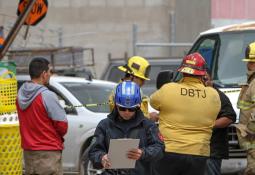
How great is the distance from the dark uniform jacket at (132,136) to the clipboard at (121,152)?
187mm

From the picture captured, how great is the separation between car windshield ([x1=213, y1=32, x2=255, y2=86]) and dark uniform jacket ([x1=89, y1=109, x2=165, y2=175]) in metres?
3.85

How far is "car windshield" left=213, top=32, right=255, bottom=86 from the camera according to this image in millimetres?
9891

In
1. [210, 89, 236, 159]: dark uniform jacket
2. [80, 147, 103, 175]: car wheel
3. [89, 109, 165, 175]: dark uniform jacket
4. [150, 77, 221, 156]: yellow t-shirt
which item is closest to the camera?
[89, 109, 165, 175]: dark uniform jacket

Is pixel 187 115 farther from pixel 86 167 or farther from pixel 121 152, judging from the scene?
pixel 86 167

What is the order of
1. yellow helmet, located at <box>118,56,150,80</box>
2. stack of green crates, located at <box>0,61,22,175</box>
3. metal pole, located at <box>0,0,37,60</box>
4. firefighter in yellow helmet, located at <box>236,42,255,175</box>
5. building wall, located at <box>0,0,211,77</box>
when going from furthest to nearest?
building wall, located at <box>0,0,211,77</box> < metal pole, located at <box>0,0,37,60</box> < stack of green crates, located at <box>0,61,22,175</box> < yellow helmet, located at <box>118,56,150,80</box> < firefighter in yellow helmet, located at <box>236,42,255,175</box>

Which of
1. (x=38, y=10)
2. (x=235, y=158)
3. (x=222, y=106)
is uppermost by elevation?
(x=38, y=10)

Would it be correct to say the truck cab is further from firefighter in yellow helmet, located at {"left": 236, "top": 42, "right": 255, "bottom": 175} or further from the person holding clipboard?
the person holding clipboard

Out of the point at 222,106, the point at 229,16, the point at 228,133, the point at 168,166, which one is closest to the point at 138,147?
the point at 168,166

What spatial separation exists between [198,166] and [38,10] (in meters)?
4.56

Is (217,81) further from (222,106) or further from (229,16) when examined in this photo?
(229,16)

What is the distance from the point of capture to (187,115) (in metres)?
7.15

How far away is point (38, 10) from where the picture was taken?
11.0 m

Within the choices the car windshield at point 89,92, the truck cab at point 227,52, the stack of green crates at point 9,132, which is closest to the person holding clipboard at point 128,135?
the stack of green crates at point 9,132

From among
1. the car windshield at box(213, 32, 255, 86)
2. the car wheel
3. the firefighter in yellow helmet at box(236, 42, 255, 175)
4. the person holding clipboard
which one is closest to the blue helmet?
the person holding clipboard
